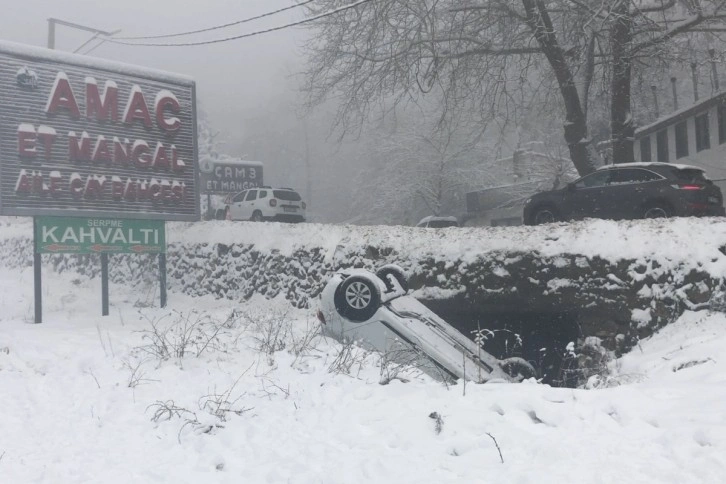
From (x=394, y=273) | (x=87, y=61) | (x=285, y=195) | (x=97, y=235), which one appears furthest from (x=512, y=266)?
(x=285, y=195)

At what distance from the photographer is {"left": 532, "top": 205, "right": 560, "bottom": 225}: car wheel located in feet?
49.1

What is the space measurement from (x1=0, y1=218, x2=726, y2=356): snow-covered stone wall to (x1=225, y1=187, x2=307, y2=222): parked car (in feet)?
27.5

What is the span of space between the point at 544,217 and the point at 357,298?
892 centimetres

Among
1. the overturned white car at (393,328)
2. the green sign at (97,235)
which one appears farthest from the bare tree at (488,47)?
the overturned white car at (393,328)

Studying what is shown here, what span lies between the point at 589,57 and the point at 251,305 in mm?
10677

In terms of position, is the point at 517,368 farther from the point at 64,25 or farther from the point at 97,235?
the point at 64,25

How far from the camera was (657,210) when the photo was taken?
1270 cm

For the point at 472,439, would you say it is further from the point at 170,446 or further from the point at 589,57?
the point at 589,57

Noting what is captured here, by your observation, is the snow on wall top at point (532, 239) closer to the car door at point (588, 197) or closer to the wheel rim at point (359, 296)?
the wheel rim at point (359, 296)

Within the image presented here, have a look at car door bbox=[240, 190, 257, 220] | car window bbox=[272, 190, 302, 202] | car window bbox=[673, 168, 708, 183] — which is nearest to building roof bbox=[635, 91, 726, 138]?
car window bbox=[673, 168, 708, 183]

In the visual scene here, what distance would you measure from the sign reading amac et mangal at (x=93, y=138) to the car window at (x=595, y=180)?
9.10m

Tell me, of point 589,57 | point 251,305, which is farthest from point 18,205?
point 589,57

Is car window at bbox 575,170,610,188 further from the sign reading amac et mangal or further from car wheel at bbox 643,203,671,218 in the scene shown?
the sign reading amac et mangal

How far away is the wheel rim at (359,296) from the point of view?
24.9 ft
